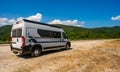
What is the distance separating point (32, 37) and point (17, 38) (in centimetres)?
120

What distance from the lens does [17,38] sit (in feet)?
34.9

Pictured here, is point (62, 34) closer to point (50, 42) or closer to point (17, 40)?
point (50, 42)

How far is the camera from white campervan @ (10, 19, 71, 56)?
10148mm

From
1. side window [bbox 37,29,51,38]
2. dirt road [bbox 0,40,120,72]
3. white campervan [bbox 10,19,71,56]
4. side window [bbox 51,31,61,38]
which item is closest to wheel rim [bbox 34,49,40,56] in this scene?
white campervan [bbox 10,19,71,56]

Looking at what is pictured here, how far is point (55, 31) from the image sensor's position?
13.4 meters

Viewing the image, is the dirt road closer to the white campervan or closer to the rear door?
the white campervan

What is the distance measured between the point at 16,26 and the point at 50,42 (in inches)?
135

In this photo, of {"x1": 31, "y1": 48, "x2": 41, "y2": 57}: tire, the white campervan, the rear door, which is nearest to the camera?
the white campervan

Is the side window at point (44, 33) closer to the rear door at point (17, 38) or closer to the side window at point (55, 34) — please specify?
the side window at point (55, 34)

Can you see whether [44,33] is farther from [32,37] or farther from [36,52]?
[36,52]

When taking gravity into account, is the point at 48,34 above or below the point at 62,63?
above

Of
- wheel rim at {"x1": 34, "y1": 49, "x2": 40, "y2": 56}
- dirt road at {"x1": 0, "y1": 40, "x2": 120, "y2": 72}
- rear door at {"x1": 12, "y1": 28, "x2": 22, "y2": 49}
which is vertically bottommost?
dirt road at {"x1": 0, "y1": 40, "x2": 120, "y2": 72}

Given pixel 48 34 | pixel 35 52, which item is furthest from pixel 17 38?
pixel 48 34

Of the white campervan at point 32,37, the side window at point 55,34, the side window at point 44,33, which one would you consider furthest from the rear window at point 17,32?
the side window at point 55,34
